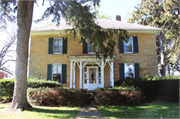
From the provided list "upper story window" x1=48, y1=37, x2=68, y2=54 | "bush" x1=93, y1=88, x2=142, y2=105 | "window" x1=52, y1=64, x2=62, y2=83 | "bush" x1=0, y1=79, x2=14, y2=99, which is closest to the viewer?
"bush" x1=93, y1=88, x2=142, y2=105

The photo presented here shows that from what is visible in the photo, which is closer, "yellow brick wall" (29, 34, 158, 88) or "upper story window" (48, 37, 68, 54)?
"yellow brick wall" (29, 34, 158, 88)

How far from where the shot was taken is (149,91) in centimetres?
1050

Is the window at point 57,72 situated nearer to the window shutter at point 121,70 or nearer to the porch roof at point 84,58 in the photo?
the porch roof at point 84,58

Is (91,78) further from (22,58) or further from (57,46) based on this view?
(22,58)

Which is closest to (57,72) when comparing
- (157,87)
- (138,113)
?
(138,113)

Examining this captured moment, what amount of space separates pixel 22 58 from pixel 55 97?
3.05 m

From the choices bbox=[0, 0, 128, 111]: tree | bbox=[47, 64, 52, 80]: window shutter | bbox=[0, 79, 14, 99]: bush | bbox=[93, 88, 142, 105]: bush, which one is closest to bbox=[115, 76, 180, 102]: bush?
bbox=[93, 88, 142, 105]: bush

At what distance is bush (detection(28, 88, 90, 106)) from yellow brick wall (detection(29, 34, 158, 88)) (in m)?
4.09

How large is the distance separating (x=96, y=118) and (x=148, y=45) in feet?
32.3

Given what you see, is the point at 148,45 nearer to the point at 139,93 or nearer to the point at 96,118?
the point at 139,93

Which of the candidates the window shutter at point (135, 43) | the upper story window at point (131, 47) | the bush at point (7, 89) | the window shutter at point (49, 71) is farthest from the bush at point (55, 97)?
the window shutter at point (135, 43)

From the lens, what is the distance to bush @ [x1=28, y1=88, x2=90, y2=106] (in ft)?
26.9

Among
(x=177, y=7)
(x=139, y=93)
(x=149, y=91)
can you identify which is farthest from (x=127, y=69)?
(x=177, y=7)

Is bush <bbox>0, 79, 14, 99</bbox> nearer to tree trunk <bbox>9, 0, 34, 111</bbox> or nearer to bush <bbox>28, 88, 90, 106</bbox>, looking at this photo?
bush <bbox>28, 88, 90, 106</bbox>
